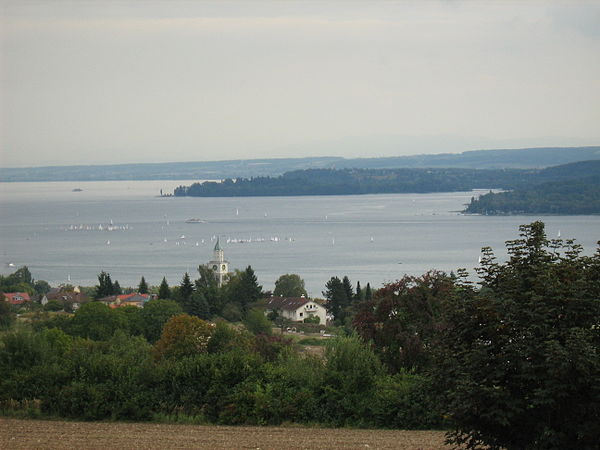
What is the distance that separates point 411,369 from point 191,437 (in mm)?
4402

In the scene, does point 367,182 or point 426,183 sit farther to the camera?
point 367,182

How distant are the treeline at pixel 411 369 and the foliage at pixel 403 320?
22 millimetres

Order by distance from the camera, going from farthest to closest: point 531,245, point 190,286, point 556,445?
1. point 190,286
2. point 531,245
3. point 556,445

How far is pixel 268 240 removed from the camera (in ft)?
258

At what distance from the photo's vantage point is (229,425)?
30.8ft

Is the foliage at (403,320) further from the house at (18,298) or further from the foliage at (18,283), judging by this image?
the foliage at (18,283)

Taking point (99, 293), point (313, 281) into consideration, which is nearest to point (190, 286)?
point (99, 293)

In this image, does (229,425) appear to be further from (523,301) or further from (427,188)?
(427,188)

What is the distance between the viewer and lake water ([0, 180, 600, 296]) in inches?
2172

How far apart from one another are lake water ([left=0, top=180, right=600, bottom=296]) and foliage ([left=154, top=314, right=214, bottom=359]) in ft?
84.3

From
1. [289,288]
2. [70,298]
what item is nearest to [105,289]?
[70,298]

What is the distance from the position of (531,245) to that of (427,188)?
6375 inches

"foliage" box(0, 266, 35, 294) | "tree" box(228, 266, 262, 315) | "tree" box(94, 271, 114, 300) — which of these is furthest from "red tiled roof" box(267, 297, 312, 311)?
"foliage" box(0, 266, 35, 294)

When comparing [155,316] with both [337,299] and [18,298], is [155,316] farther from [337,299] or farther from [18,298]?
[18,298]
